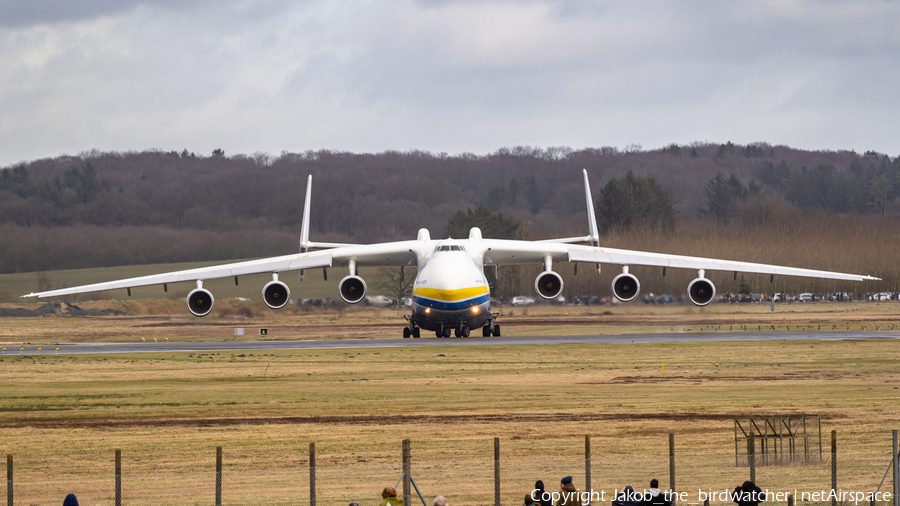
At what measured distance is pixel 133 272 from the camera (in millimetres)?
84500

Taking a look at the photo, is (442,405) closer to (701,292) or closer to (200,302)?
(200,302)

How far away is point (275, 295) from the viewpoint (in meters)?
36.6

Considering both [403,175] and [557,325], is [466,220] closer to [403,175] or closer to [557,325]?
[403,175]

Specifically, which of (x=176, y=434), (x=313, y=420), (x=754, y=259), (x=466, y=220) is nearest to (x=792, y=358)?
(x=313, y=420)

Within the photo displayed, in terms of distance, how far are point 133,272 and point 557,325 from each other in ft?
155

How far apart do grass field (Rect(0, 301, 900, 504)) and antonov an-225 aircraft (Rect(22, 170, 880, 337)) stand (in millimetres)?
2019

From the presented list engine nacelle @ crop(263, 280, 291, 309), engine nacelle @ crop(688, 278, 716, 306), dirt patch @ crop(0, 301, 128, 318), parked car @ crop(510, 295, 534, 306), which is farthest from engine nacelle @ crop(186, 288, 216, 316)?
dirt patch @ crop(0, 301, 128, 318)

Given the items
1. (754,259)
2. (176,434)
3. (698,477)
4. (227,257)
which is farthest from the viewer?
(227,257)

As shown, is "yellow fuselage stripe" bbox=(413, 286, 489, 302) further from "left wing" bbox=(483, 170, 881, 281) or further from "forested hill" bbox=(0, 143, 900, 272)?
"forested hill" bbox=(0, 143, 900, 272)

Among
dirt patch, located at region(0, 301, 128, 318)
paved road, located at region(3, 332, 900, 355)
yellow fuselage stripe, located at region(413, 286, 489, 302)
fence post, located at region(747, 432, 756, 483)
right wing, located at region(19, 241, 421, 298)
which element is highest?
right wing, located at region(19, 241, 421, 298)

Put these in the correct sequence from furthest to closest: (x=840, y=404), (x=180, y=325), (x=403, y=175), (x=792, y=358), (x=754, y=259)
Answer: (x=403, y=175)
(x=754, y=259)
(x=180, y=325)
(x=792, y=358)
(x=840, y=404)

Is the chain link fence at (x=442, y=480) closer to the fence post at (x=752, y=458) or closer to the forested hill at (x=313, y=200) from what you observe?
the fence post at (x=752, y=458)

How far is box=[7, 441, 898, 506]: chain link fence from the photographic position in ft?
41.3

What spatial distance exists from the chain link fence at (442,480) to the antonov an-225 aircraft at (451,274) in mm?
19610
